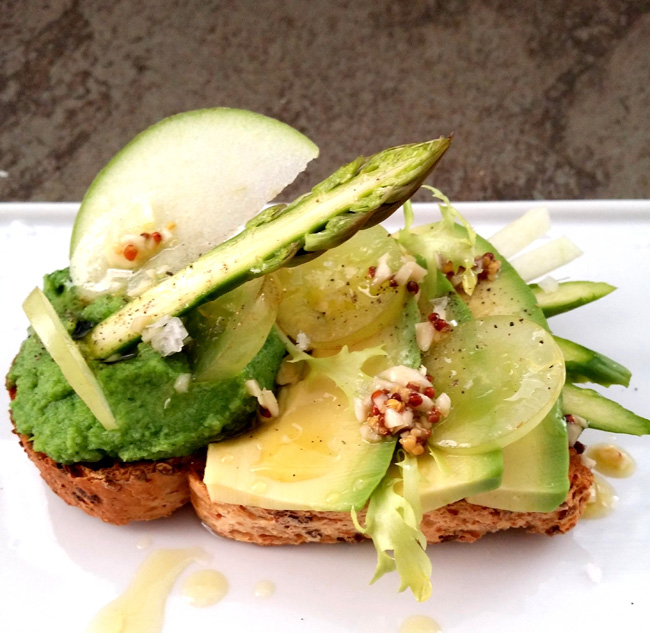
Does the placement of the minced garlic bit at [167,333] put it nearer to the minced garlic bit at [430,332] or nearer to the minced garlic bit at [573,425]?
the minced garlic bit at [430,332]

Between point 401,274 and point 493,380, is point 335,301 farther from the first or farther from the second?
point 493,380

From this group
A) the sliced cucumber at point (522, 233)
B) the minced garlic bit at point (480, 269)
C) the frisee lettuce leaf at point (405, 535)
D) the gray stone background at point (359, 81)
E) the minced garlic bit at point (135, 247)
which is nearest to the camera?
the frisee lettuce leaf at point (405, 535)

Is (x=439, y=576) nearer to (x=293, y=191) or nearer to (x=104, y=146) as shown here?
(x=293, y=191)

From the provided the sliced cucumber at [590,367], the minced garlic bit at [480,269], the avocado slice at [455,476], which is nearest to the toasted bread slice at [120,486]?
the avocado slice at [455,476]

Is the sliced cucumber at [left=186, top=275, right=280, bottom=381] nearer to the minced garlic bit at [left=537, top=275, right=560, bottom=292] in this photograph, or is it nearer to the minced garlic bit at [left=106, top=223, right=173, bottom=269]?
the minced garlic bit at [left=106, top=223, right=173, bottom=269]

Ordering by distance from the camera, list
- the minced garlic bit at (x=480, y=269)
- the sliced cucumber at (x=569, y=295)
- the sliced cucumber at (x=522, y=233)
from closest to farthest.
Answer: the minced garlic bit at (x=480, y=269), the sliced cucumber at (x=569, y=295), the sliced cucumber at (x=522, y=233)

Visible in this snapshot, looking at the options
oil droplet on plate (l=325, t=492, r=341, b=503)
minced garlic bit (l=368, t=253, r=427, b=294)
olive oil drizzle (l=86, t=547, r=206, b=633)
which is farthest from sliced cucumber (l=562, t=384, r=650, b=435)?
olive oil drizzle (l=86, t=547, r=206, b=633)

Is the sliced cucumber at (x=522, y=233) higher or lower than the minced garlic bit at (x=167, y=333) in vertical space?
lower

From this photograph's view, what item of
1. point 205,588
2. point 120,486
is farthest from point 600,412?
point 120,486

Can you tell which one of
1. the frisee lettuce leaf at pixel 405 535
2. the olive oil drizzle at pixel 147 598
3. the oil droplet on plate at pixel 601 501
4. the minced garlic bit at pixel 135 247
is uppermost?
the minced garlic bit at pixel 135 247
